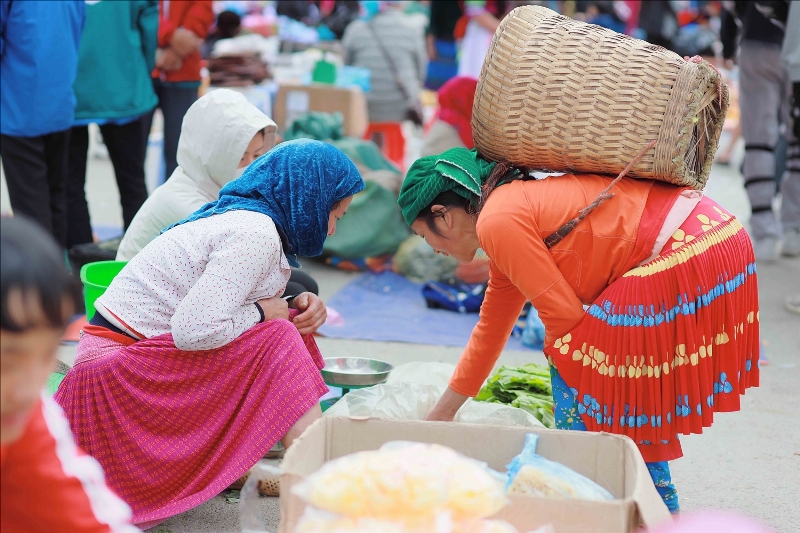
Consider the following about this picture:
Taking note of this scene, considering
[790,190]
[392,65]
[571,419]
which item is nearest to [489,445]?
[571,419]

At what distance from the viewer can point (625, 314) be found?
7.39ft

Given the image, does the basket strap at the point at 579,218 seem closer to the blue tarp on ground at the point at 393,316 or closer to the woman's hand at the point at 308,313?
the woman's hand at the point at 308,313

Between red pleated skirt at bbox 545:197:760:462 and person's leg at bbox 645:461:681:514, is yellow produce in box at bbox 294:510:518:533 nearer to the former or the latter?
red pleated skirt at bbox 545:197:760:462

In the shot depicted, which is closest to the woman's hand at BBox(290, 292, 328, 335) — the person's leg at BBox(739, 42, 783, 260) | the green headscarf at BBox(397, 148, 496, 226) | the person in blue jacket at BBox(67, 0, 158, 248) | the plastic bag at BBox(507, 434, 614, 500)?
the green headscarf at BBox(397, 148, 496, 226)

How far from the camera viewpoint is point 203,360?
2.44 meters

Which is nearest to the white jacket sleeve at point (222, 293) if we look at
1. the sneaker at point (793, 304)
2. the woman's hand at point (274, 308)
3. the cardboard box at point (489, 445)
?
the woman's hand at point (274, 308)

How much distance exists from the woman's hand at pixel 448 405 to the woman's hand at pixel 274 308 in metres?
0.50

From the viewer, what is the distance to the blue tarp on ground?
15.1ft

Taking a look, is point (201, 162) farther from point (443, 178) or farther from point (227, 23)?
point (227, 23)

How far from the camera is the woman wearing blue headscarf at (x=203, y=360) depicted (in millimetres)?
2396

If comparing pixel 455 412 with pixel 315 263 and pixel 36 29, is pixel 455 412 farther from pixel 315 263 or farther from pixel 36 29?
pixel 315 263

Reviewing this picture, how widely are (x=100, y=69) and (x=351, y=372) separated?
2.55 metres

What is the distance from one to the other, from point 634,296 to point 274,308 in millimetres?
980

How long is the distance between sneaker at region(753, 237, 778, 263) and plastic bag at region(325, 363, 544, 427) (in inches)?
147
